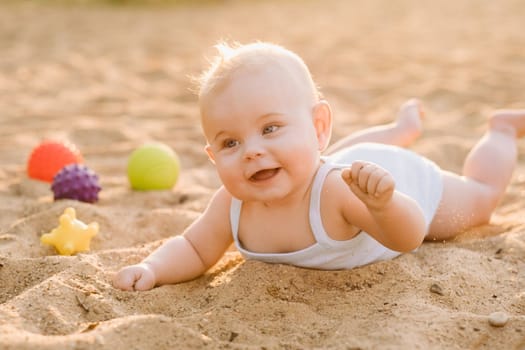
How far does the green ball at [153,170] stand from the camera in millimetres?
3574

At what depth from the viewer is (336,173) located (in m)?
2.46

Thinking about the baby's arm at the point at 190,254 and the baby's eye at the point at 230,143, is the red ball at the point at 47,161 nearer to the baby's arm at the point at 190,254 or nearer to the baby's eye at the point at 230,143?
the baby's arm at the point at 190,254

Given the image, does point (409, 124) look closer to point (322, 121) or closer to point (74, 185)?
point (322, 121)

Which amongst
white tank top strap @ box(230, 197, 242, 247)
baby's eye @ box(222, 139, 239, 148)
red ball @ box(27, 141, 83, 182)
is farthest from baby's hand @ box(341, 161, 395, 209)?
red ball @ box(27, 141, 83, 182)

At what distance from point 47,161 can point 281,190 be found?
180 centimetres

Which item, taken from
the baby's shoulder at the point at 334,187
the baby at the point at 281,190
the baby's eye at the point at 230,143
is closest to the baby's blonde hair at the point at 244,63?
the baby at the point at 281,190

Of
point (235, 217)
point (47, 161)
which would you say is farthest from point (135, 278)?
point (47, 161)

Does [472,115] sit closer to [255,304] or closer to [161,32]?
[255,304]

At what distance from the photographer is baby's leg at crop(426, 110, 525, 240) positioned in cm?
294

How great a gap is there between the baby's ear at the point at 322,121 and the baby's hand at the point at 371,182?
0.36 metres

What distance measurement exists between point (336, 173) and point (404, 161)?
24.2 inches

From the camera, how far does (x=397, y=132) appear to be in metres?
3.51

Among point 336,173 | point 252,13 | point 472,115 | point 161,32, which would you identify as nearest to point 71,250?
point 336,173

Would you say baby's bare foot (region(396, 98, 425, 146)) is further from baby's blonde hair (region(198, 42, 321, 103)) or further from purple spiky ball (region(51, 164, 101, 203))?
purple spiky ball (region(51, 164, 101, 203))
